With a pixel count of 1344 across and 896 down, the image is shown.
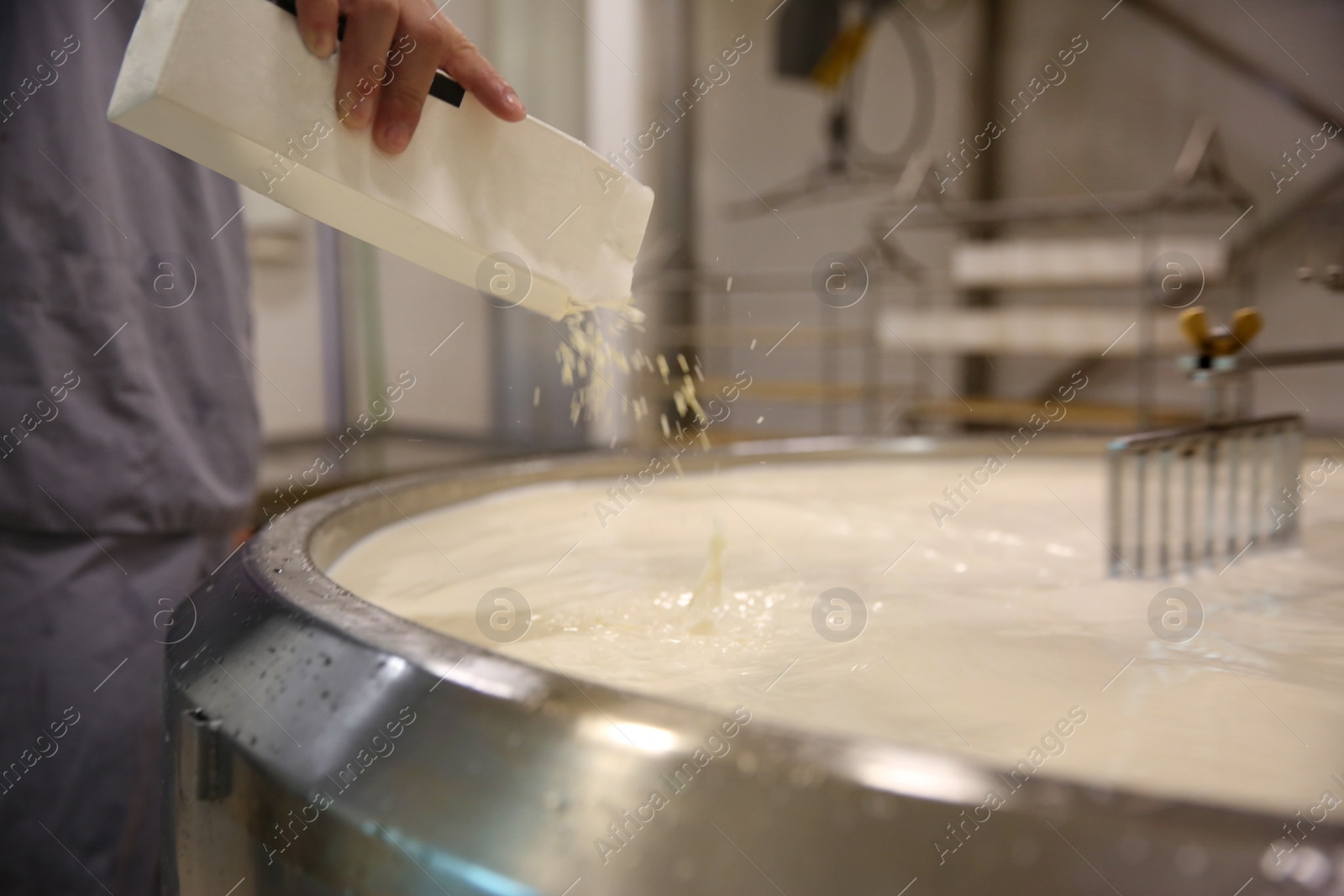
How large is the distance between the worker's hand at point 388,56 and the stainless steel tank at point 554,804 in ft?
1.33

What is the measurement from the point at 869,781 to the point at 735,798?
6cm

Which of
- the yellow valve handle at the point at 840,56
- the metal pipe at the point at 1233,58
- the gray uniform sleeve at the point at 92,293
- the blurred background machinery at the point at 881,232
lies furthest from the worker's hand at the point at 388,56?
the metal pipe at the point at 1233,58

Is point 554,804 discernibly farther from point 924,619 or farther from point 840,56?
point 840,56

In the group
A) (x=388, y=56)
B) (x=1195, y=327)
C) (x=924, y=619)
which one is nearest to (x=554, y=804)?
(x=924, y=619)

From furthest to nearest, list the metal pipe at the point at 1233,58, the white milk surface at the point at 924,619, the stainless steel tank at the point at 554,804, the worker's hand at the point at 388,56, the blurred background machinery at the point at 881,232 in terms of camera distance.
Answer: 1. the metal pipe at the point at 1233,58
2. the blurred background machinery at the point at 881,232
3. the worker's hand at the point at 388,56
4. the white milk surface at the point at 924,619
5. the stainless steel tank at the point at 554,804

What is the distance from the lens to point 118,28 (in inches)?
47.1

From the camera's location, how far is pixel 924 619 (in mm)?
904

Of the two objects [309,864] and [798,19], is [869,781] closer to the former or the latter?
[309,864]

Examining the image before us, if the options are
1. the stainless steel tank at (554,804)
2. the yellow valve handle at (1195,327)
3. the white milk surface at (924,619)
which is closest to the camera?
the stainless steel tank at (554,804)

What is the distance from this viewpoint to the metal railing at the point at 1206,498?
1085 millimetres

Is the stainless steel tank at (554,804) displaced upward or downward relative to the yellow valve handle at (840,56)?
downward

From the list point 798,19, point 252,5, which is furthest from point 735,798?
point 798,19

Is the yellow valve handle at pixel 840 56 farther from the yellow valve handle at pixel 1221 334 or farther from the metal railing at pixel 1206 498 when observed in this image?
the yellow valve handle at pixel 1221 334

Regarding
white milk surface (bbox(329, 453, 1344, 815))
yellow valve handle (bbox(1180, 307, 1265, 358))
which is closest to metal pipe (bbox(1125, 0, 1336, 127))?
white milk surface (bbox(329, 453, 1344, 815))
